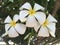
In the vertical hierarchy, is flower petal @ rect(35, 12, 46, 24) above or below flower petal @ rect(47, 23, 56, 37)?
above

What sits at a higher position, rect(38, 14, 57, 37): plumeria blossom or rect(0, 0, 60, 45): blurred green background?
rect(0, 0, 60, 45): blurred green background

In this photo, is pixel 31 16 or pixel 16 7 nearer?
pixel 31 16

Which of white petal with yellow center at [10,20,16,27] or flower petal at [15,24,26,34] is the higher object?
white petal with yellow center at [10,20,16,27]

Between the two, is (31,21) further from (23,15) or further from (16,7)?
(16,7)

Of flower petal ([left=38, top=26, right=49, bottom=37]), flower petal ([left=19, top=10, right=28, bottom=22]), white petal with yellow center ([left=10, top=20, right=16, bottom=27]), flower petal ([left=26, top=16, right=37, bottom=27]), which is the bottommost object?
flower petal ([left=38, top=26, right=49, bottom=37])

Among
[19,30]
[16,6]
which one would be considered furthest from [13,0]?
[19,30]

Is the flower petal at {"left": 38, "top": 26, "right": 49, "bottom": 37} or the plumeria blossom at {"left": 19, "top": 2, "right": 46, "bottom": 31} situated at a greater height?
the plumeria blossom at {"left": 19, "top": 2, "right": 46, "bottom": 31}

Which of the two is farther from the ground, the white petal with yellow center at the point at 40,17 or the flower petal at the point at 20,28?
the white petal with yellow center at the point at 40,17

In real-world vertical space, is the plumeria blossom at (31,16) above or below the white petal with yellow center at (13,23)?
above

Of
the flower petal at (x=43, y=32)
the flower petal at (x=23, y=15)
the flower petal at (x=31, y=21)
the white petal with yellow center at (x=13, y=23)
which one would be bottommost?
the flower petal at (x=43, y=32)

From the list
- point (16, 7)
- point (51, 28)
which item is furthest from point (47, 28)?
point (16, 7)
